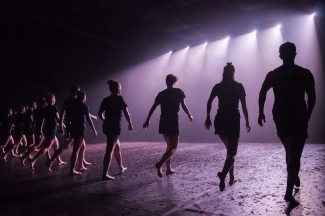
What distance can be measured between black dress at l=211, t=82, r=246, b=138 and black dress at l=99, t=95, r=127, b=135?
Result: 186cm

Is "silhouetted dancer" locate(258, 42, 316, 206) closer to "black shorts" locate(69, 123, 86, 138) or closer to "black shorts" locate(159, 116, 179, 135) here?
"black shorts" locate(159, 116, 179, 135)

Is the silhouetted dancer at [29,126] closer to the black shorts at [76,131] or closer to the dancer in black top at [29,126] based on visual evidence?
the dancer in black top at [29,126]

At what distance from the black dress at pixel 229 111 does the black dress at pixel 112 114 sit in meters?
1.86

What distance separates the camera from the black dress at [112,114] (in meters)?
4.41

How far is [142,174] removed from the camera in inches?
196

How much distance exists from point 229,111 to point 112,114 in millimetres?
2121

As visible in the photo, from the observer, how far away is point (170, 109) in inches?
172

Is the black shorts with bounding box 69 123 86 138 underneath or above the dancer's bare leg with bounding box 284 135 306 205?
above

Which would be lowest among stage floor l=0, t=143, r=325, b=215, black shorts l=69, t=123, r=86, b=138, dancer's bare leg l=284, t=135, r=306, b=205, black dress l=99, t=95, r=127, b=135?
stage floor l=0, t=143, r=325, b=215

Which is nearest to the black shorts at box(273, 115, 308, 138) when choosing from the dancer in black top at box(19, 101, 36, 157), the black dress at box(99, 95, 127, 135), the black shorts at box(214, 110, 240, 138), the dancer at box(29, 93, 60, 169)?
the black shorts at box(214, 110, 240, 138)

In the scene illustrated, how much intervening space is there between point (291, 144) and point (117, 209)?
6.98ft

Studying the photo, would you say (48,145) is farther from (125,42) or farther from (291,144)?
(125,42)

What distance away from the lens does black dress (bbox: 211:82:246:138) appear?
11.2ft

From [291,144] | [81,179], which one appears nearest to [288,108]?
[291,144]
